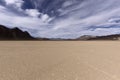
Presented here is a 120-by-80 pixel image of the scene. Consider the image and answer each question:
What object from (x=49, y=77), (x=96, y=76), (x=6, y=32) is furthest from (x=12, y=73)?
(x=6, y=32)

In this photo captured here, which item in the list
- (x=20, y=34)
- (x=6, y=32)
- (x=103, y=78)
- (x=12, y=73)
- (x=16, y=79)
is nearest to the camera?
(x=16, y=79)

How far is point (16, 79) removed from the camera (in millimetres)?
4918

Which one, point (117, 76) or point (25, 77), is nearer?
point (25, 77)

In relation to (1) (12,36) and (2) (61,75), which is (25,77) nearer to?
(2) (61,75)

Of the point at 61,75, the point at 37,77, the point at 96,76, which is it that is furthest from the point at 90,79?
the point at 37,77

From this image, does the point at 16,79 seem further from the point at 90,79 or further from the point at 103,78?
the point at 103,78

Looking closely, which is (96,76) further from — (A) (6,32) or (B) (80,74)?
(A) (6,32)

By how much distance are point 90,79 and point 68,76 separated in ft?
2.39

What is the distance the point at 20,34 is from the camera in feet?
335

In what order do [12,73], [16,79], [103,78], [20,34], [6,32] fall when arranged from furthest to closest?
1. [20,34]
2. [6,32]
3. [12,73]
4. [103,78]
5. [16,79]

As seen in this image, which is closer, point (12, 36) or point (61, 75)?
point (61, 75)

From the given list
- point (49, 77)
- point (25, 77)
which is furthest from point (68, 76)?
point (25, 77)

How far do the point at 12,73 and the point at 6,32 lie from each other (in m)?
90.0

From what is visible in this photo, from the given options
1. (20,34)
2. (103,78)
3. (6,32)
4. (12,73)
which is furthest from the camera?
(20,34)
